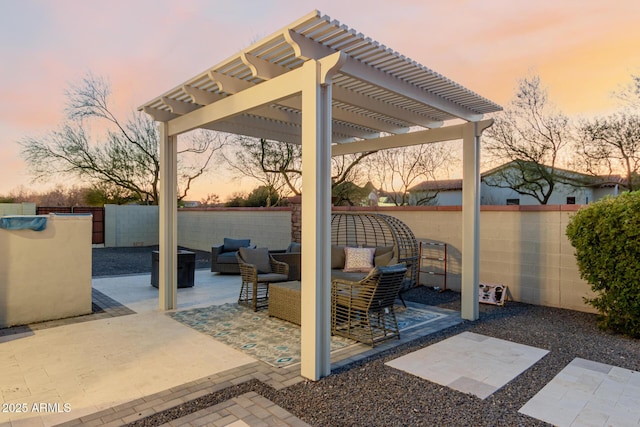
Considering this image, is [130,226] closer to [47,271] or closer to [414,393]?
[47,271]

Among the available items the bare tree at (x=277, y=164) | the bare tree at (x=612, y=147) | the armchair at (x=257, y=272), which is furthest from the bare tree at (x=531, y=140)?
the armchair at (x=257, y=272)

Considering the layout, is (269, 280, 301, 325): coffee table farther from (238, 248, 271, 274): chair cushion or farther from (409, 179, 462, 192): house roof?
(409, 179, 462, 192): house roof

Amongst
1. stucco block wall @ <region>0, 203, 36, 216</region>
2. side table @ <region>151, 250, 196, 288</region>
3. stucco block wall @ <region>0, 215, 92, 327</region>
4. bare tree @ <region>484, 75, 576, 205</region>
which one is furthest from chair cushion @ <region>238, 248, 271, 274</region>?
stucco block wall @ <region>0, 203, 36, 216</region>

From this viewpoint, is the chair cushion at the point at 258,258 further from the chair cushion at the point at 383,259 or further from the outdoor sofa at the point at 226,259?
the outdoor sofa at the point at 226,259

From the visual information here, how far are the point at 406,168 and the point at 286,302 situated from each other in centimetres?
1025

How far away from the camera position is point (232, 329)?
15.0 ft

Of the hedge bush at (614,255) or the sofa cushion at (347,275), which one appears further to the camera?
the sofa cushion at (347,275)

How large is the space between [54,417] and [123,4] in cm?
809

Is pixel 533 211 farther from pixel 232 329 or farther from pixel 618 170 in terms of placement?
pixel 618 170

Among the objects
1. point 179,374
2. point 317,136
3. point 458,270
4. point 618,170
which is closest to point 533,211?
point 458,270

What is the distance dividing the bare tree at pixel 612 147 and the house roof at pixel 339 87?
7.96 metres

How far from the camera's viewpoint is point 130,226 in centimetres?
1569

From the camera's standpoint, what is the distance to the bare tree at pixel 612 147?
33.4ft

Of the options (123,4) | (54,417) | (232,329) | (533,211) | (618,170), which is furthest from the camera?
(618,170)
